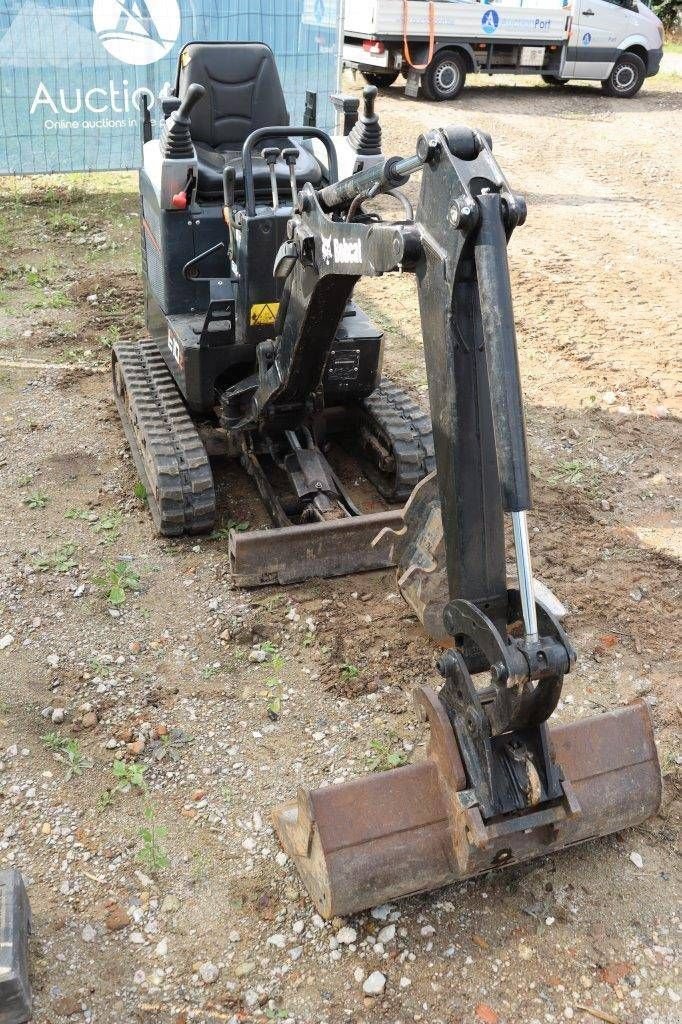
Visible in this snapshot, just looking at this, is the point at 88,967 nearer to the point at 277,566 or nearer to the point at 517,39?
the point at 277,566

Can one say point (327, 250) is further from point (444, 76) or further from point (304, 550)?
point (444, 76)

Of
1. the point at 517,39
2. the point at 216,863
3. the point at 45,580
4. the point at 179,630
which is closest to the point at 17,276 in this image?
the point at 45,580

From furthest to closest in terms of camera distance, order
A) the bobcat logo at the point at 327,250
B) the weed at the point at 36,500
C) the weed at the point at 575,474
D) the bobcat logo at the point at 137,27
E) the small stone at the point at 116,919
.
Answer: the bobcat logo at the point at 137,27, the weed at the point at 575,474, the weed at the point at 36,500, the bobcat logo at the point at 327,250, the small stone at the point at 116,919

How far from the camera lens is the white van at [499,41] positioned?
15.7 meters

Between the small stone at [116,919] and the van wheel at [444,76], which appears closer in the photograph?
the small stone at [116,919]

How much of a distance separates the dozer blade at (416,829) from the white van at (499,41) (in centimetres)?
1466

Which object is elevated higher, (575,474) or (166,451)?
(166,451)

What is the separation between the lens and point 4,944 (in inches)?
120

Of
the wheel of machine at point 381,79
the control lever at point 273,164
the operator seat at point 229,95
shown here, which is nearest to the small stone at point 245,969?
the control lever at point 273,164

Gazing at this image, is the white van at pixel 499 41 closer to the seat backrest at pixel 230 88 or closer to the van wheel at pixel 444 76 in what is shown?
the van wheel at pixel 444 76

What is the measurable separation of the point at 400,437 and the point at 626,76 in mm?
14892

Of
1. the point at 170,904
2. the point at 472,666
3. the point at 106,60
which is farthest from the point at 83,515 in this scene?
the point at 106,60

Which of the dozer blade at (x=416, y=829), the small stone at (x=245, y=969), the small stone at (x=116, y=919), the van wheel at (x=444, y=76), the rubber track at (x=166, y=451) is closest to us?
the dozer blade at (x=416, y=829)

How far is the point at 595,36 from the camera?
56.2ft
